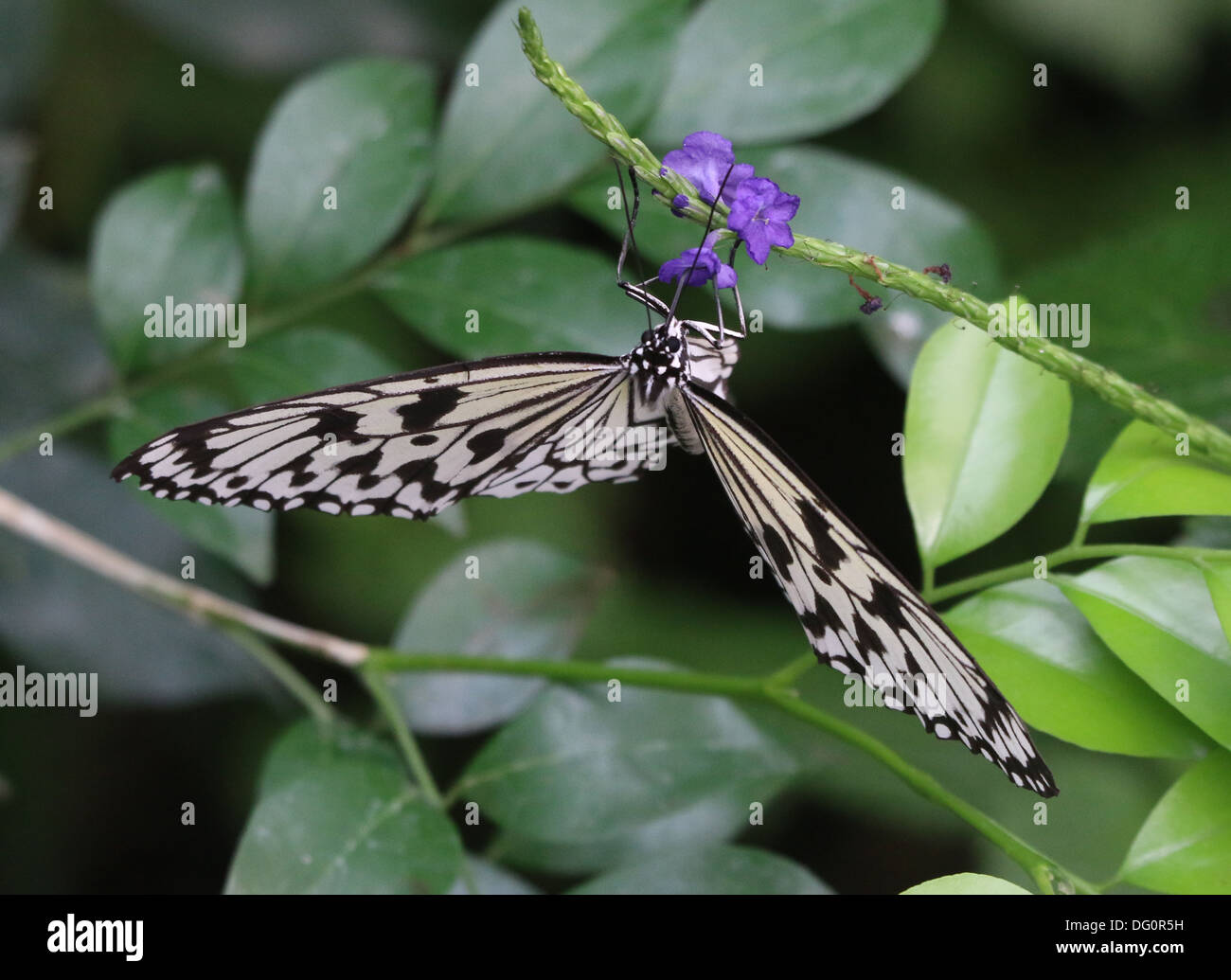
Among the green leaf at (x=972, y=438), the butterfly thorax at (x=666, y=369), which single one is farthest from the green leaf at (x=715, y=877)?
the butterfly thorax at (x=666, y=369)

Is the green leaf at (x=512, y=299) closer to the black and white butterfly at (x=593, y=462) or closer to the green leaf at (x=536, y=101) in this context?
the green leaf at (x=536, y=101)

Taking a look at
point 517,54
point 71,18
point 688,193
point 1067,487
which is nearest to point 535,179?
point 517,54

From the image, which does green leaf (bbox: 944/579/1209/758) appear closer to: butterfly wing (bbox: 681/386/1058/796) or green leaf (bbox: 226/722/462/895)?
butterfly wing (bbox: 681/386/1058/796)

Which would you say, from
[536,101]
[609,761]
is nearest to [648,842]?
[609,761]

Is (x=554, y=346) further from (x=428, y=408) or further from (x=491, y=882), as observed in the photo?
(x=491, y=882)

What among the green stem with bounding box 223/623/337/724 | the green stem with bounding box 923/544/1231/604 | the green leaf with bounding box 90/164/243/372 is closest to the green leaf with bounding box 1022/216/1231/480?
the green stem with bounding box 923/544/1231/604
